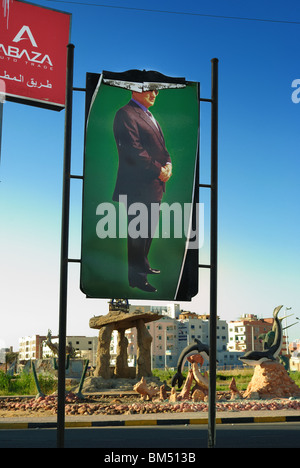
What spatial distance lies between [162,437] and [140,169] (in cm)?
595

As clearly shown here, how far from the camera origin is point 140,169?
6555mm

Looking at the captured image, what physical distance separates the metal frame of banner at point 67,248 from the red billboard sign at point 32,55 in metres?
14.8

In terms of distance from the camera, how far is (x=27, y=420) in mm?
13812

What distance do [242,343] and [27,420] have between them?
119 metres

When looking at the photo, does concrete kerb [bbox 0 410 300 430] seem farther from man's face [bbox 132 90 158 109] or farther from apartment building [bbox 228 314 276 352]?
apartment building [bbox 228 314 276 352]

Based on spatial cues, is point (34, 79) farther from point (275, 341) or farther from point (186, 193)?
point (186, 193)

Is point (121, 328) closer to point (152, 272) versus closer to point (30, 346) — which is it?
point (152, 272)

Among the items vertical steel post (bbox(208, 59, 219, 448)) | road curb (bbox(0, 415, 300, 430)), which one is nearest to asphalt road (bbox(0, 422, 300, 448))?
road curb (bbox(0, 415, 300, 430))

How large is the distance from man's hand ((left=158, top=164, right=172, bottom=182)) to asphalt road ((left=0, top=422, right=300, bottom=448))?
14.8 ft

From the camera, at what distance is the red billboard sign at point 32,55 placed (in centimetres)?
2097

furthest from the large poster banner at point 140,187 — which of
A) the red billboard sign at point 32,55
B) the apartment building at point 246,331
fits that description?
the apartment building at point 246,331

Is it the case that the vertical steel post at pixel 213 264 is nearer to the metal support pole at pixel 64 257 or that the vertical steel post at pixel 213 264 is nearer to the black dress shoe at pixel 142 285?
the black dress shoe at pixel 142 285

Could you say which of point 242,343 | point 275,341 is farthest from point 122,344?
point 242,343

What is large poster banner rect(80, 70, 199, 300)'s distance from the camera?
645cm
